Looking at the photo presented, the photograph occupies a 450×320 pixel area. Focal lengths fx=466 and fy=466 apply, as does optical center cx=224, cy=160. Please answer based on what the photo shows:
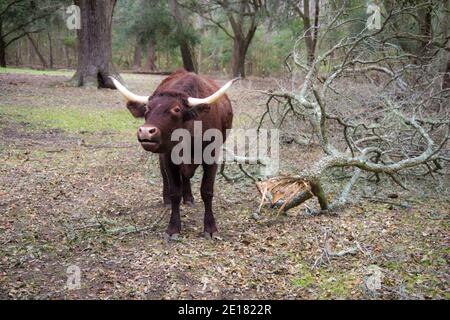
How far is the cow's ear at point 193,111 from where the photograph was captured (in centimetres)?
469

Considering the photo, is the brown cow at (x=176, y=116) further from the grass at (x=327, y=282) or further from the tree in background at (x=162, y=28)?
the tree in background at (x=162, y=28)

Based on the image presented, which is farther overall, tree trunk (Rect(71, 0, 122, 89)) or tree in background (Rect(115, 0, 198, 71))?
tree in background (Rect(115, 0, 198, 71))

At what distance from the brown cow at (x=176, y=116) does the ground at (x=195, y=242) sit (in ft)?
1.62

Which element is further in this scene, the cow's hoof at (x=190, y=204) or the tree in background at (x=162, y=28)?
the tree in background at (x=162, y=28)

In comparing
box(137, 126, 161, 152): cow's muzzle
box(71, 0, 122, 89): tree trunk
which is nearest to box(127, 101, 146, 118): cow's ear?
box(137, 126, 161, 152): cow's muzzle

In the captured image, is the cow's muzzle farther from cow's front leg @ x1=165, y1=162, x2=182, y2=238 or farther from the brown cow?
cow's front leg @ x1=165, y1=162, x2=182, y2=238

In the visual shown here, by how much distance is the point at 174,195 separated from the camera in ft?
16.9

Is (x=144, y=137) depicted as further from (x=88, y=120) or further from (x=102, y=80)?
(x=102, y=80)

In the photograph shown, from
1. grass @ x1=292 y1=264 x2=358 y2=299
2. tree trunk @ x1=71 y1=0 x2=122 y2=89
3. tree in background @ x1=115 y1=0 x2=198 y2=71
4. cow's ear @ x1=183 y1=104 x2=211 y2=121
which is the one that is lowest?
grass @ x1=292 y1=264 x2=358 y2=299

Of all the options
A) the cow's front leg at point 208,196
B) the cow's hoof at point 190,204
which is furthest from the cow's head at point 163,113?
the cow's hoof at point 190,204

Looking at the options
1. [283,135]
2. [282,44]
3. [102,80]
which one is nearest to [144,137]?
[283,135]

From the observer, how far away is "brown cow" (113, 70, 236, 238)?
4.45 meters

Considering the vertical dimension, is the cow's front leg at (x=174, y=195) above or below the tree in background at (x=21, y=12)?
below

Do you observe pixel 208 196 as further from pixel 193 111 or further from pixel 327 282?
pixel 327 282
